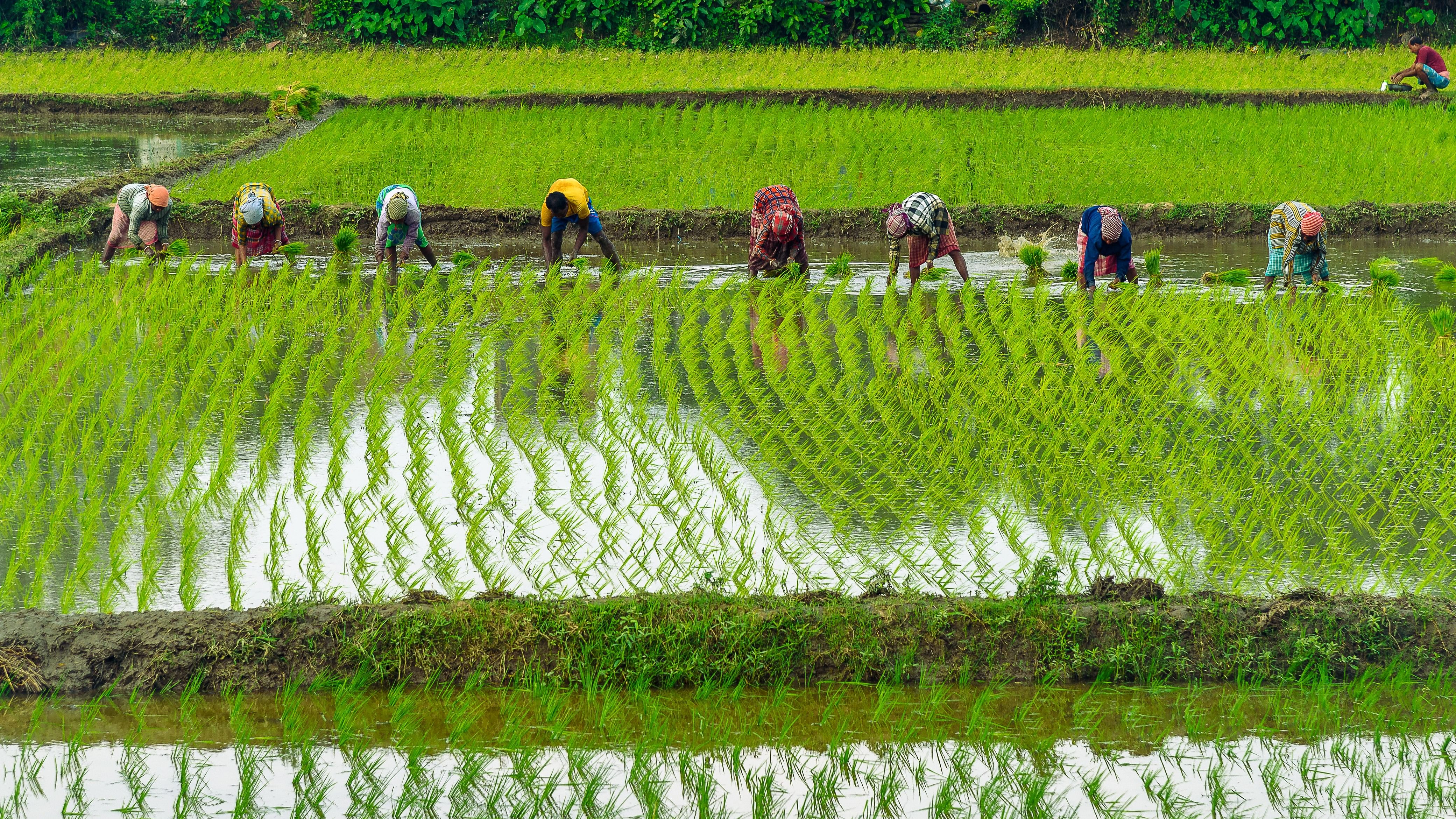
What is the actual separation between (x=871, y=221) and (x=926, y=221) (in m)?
2.00

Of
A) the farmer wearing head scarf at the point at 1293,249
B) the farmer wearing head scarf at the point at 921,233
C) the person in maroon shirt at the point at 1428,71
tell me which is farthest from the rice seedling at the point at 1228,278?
the person in maroon shirt at the point at 1428,71

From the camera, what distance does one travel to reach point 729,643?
3.25 meters

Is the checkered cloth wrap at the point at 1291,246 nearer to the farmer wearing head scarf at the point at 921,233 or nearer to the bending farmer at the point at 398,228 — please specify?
the farmer wearing head scarf at the point at 921,233

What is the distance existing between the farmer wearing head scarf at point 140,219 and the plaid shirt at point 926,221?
13.9 ft

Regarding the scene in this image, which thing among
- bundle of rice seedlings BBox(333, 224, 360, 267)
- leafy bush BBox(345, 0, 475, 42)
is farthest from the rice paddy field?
leafy bush BBox(345, 0, 475, 42)

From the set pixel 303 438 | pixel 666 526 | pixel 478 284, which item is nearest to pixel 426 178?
pixel 478 284

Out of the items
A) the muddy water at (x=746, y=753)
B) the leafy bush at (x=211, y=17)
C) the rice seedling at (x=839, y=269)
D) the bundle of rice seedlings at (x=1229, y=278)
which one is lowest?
the muddy water at (x=746, y=753)

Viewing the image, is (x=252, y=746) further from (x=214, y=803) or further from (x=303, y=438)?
(x=303, y=438)

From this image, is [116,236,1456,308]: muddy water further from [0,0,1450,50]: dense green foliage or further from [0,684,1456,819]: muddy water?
[0,0,1450,50]: dense green foliage

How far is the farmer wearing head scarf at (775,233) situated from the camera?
7.57 meters

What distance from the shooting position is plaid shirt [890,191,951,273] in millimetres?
7270

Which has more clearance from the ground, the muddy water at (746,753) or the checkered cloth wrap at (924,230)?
the checkered cloth wrap at (924,230)

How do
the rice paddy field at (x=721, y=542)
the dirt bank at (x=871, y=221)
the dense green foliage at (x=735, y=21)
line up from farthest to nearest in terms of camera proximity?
the dense green foliage at (x=735, y=21)
the dirt bank at (x=871, y=221)
the rice paddy field at (x=721, y=542)

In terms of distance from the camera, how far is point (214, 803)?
2732 mm
